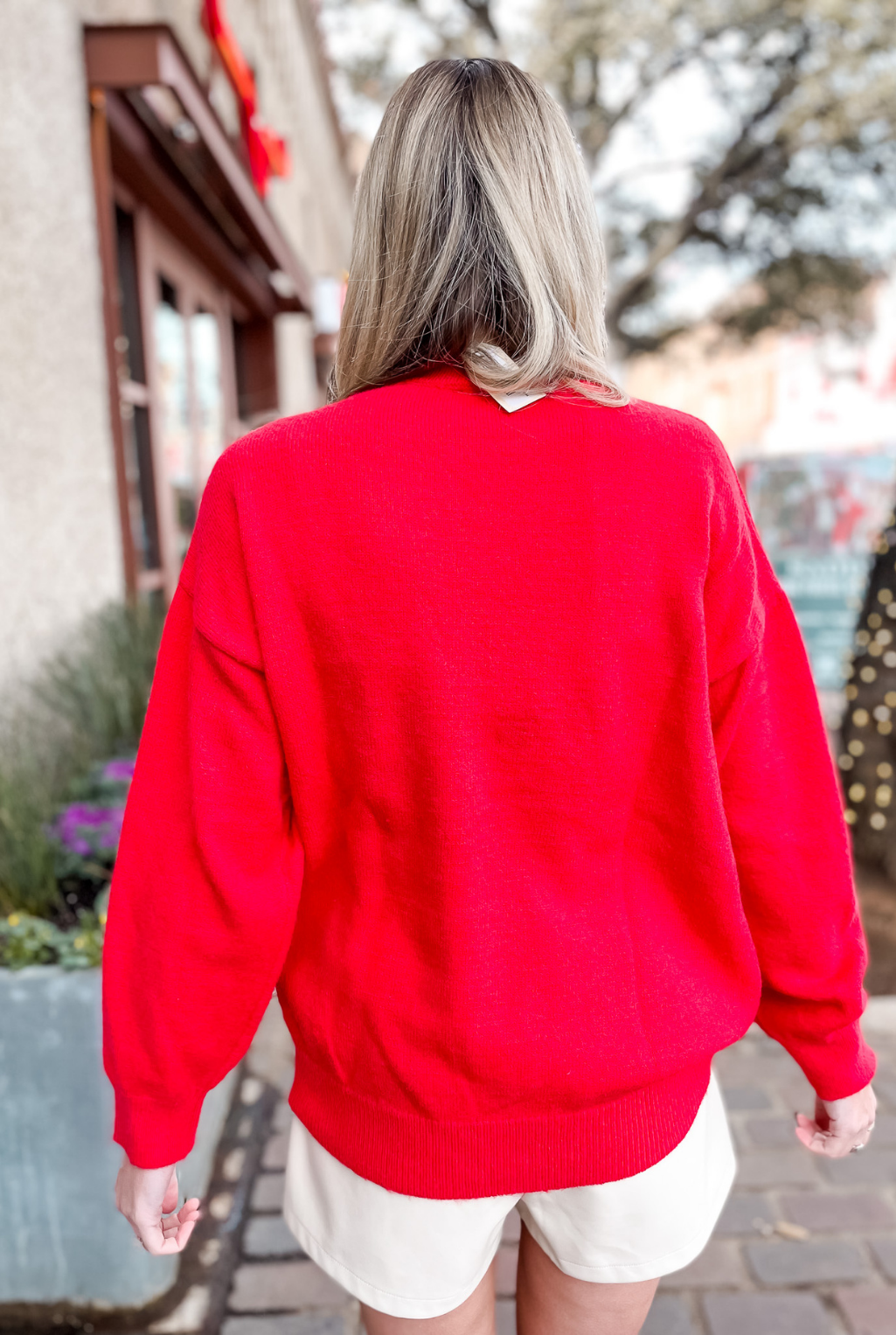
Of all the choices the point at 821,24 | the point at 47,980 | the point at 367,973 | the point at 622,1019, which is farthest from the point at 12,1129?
the point at 821,24

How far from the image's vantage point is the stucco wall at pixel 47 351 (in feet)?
10.0

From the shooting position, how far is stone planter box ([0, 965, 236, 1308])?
6.42ft

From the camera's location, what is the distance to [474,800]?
3.43ft

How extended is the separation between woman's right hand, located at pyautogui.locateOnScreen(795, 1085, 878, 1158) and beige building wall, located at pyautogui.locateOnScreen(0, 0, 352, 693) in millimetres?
2486

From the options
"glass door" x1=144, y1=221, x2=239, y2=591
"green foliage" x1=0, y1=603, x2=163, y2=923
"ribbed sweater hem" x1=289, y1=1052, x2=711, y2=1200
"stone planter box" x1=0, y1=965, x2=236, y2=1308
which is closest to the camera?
"ribbed sweater hem" x1=289, y1=1052, x2=711, y2=1200

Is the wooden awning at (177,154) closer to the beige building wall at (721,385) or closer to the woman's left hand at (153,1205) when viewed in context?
the woman's left hand at (153,1205)

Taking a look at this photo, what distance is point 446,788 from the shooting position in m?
1.04

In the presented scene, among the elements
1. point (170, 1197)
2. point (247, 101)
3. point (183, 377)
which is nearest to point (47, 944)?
point (170, 1197)

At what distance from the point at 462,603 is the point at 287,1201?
82cm

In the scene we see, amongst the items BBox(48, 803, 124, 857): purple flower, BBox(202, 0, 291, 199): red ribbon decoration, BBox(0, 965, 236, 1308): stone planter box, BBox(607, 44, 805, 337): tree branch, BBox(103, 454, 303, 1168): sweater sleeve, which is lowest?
BBox(0, 965, 236, 1308): stone planter box

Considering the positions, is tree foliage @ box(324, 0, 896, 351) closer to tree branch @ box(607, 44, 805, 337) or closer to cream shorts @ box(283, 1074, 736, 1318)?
tree branch @ box(607, 44, 805, 337)

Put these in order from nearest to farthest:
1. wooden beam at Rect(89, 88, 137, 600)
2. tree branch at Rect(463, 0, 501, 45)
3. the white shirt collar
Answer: the white shirt collar → wooden beam at Rect(89, 88, 137, 600) → tree branch at Rect(463, 0, 501, 45)

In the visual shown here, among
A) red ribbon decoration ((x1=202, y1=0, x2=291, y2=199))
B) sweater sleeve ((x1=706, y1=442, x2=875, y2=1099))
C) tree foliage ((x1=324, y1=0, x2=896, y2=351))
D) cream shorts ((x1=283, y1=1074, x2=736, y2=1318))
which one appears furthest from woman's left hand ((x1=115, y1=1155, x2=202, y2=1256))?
tree foliage ((x1=324, y1=0, x2=896, y2=351))

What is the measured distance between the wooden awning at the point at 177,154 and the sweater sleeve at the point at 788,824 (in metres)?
3.71
